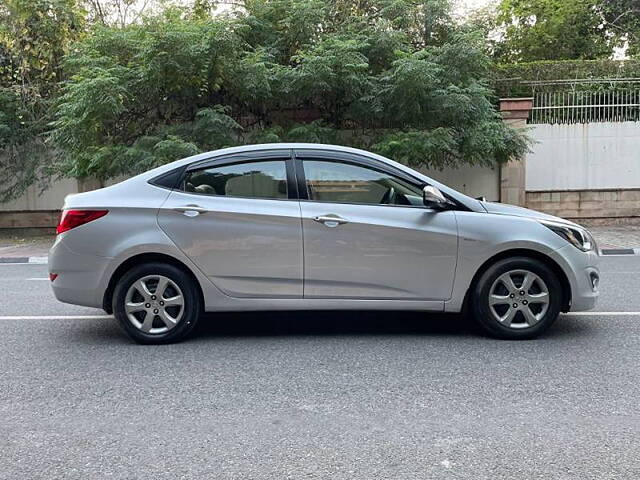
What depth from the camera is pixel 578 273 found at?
5250 mm

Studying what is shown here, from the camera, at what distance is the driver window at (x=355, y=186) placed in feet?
17.5

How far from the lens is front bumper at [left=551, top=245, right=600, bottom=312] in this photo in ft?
17.1

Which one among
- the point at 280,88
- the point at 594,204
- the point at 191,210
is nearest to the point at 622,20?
the point at 594,204

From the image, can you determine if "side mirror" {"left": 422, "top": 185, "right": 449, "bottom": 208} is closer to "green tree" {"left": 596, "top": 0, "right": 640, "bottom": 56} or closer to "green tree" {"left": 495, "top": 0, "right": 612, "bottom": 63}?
"green tree" {"left": 495, "top": 0, "right": 612, "bottom": 63}

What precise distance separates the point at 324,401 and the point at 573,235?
277 cm

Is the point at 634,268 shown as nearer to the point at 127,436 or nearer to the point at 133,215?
the point at 133,215

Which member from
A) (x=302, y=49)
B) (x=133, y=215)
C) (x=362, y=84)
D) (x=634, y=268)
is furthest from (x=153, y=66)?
(x=634, y=268)

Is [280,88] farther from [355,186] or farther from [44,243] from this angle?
[355,186]

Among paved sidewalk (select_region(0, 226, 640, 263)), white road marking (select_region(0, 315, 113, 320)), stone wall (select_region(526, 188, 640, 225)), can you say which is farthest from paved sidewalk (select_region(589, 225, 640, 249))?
white road marking (select_region(0, 315, 113, 320))

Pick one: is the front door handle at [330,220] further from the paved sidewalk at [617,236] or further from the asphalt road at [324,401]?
the paved sidewalk at [617,236]

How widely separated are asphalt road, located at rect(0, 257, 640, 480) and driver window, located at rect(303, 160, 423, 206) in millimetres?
1235

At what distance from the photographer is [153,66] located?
41.0 feet

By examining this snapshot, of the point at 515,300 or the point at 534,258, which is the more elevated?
the point at 534,258

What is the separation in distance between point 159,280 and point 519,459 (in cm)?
324
